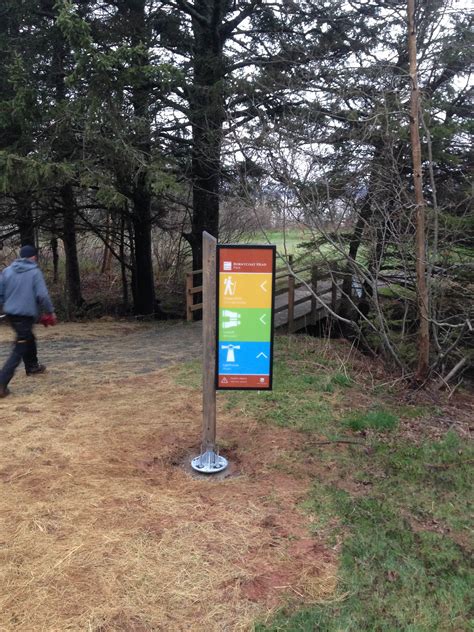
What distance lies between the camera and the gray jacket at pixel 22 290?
591cm

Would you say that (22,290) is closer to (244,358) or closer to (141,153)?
(244,358)

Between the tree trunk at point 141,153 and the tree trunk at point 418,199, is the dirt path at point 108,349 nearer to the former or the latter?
the tree trunk at point 141,153

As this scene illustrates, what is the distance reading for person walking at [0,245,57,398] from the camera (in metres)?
5.89

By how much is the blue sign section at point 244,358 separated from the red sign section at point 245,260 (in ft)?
1.91

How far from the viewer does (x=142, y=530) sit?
338 cm

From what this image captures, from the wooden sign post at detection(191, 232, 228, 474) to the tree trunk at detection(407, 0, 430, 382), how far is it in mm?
2862

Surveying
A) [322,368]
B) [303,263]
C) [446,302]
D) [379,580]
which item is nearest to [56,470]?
[379,580]

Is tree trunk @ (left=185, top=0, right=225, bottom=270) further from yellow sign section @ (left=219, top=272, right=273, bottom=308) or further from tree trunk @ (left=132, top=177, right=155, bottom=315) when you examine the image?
yellow sign section @ (left=219, top=272, right=273, bottom=308)

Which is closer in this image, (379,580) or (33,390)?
(379,580)

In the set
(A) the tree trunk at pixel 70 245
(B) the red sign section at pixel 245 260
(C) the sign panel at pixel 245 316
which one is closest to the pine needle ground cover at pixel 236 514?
(C) the sign panel at pixel 245 316

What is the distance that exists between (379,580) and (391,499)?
0.93 metres

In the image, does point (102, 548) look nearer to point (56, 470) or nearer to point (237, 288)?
point (56, 470)

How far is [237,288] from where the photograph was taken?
4.12m

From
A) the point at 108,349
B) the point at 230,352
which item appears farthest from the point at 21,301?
the point at 108,349
